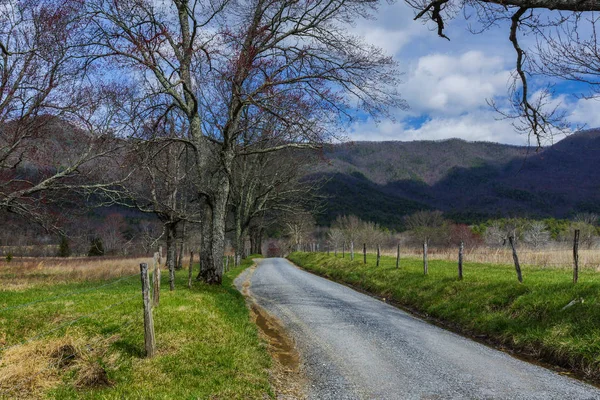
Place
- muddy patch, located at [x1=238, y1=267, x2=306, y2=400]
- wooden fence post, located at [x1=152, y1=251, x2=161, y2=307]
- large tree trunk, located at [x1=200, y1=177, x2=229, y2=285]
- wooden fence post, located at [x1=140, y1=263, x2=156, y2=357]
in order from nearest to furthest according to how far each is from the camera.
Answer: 1. muddy patch, located at [x1=238, y1=267, x2=306, y2=400]
2. wooden fence post, located at [x1=140, y1=263, x2=156, y2=357]
3. wooden fence post, located at [x1=152, y1=251, x2=161, y2=307]
4. large tree trunk, located at [x1=200, y1=177, x2=229, y2=285]

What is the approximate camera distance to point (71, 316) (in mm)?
8711

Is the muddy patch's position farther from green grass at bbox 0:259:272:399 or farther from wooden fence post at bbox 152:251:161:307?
wooden fence post at bbox 152:251:161:307

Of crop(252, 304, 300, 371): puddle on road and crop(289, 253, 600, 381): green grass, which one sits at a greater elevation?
crop(289, 253, 600, 381): green grass

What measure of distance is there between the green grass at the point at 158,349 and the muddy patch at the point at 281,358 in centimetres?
24

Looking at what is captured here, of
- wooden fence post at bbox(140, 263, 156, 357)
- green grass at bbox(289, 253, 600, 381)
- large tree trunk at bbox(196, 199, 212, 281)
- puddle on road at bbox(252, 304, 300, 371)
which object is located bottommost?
puddle on road at bbox(252, 304, 300, 371)

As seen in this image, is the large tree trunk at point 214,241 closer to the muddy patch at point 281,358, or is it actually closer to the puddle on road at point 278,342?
the muddy patch at point 281,358

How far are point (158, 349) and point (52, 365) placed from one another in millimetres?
A: 1623

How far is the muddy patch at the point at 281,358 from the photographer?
602 cm

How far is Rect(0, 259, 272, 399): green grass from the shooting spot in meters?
5.31

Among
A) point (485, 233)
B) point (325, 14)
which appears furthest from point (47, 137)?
point (485, 233)

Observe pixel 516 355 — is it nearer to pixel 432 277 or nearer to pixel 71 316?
pixel 432 277

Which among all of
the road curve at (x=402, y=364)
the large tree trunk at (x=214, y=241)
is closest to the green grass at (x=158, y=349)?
the road curve at (x=402, y=364)

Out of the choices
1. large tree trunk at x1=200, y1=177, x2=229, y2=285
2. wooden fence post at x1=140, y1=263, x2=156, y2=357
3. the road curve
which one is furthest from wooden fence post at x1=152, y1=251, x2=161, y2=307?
large tree trunk at x1=200, y1=177, x2=229, y2=285

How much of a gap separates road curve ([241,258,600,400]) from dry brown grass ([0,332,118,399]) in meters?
3.39
